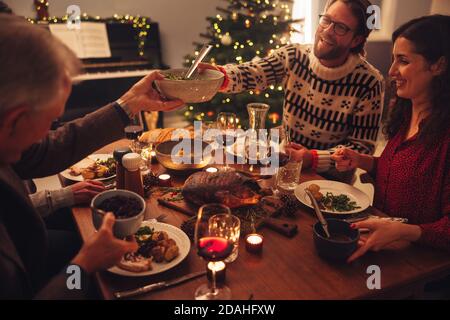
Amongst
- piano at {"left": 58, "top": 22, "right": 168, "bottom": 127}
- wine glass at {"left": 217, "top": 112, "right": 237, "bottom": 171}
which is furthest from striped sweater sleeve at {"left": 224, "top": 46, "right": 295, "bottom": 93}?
piano at {"left": 58, "top": 22, "right": 168, "bottom": 127}

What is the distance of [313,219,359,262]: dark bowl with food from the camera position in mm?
1078

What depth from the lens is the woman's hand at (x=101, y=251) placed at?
3.16ft

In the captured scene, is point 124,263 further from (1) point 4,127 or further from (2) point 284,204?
(2) point 284,204

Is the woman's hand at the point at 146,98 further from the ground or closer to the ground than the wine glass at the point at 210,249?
further from the ground

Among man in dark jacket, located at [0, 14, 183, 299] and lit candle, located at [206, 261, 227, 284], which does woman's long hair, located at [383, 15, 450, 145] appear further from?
man in dark jacket, located at [0, 14, 183, 299]

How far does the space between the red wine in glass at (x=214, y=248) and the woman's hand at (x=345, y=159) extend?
2.70 feet

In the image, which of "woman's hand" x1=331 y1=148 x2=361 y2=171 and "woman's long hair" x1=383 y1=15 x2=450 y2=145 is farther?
"woman's hand" x1=331 y1=148 x2=361 y2=171

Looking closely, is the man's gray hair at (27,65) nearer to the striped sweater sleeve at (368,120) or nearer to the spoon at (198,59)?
the spoon at (198,59)

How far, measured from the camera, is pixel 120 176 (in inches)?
56.4

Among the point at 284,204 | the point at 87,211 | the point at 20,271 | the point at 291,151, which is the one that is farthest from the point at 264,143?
the point at 20,271

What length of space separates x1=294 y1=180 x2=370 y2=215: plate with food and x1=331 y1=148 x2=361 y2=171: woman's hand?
0.12 m

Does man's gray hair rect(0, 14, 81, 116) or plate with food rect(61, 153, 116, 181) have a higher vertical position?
man's gray hair rect(0, 14, 81, 116)

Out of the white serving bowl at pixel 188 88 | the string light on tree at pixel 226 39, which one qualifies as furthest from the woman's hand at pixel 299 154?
the string light on tree at pixel 226 39

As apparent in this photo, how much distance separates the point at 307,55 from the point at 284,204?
1.12 metres
